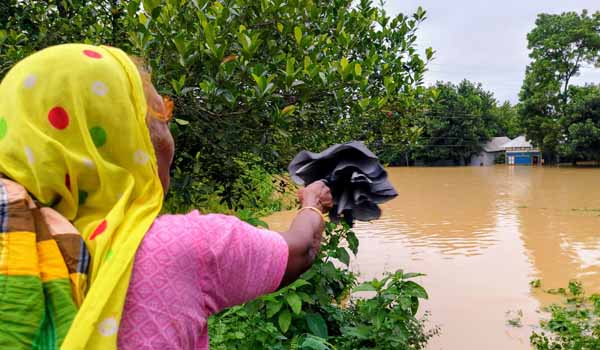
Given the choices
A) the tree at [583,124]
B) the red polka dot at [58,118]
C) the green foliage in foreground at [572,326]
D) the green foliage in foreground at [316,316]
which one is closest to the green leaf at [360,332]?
the green foliage in foreground at [316,316]

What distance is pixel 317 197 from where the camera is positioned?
1.31 metres

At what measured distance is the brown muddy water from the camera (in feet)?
16.3

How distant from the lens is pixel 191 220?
87 centimetres

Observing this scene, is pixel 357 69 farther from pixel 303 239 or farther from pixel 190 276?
pixel 190 276

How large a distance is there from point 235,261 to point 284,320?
1816 millimetres

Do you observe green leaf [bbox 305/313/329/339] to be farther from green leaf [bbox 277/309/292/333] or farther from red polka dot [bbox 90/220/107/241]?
red polka dot [bbox 90/220/107/241]

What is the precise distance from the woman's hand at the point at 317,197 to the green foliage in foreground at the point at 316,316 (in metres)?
1.19

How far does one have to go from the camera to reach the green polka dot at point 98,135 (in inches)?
32.3

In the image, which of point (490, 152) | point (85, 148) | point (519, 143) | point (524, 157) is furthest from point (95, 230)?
point (490, 152)

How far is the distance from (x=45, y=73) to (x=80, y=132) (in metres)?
→ 0.12

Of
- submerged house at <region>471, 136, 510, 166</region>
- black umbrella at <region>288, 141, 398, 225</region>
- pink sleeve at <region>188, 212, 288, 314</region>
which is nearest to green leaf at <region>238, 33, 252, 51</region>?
black umbrella at <region>288, 141, 398, 225</region>

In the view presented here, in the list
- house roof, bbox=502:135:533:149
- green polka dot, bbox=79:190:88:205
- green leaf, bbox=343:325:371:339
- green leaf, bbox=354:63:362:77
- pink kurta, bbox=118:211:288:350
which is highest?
house roof, bbox=502:135:533:149

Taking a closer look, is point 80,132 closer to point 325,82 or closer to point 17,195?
→ point 17,195

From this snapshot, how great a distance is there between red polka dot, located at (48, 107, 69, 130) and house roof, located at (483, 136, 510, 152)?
4508 cm
